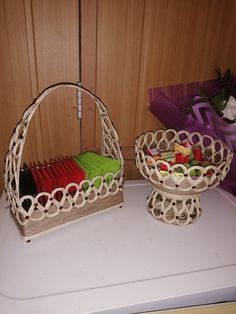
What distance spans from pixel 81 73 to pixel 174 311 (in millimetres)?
700

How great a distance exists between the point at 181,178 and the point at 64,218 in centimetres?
33

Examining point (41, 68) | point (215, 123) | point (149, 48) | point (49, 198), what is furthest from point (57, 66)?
point (215, 123)

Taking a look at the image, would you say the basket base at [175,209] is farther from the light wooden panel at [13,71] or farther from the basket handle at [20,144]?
the light wooden panel at [13,71]

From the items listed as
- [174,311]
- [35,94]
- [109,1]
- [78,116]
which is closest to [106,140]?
[78,116]

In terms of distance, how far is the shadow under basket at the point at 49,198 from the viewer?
2.14 ft

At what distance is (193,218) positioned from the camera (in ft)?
2.59

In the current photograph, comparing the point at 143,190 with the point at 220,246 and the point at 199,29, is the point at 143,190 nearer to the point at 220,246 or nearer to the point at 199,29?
the point at 220,246

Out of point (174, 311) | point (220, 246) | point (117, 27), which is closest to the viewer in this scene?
point (174, 311)

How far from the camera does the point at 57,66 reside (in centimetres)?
82

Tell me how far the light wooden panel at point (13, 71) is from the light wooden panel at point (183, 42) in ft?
1.22

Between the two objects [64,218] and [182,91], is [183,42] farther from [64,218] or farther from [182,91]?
[64,218]

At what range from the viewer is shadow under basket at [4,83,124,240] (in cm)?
65

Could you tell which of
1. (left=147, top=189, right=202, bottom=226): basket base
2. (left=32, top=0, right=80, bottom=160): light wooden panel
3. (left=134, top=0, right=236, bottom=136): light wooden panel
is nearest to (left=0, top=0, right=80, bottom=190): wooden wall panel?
(left=32, top=0, right=80, bottom=160): light wooden panel

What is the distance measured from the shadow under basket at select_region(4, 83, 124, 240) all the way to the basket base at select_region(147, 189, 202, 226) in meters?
0.12
